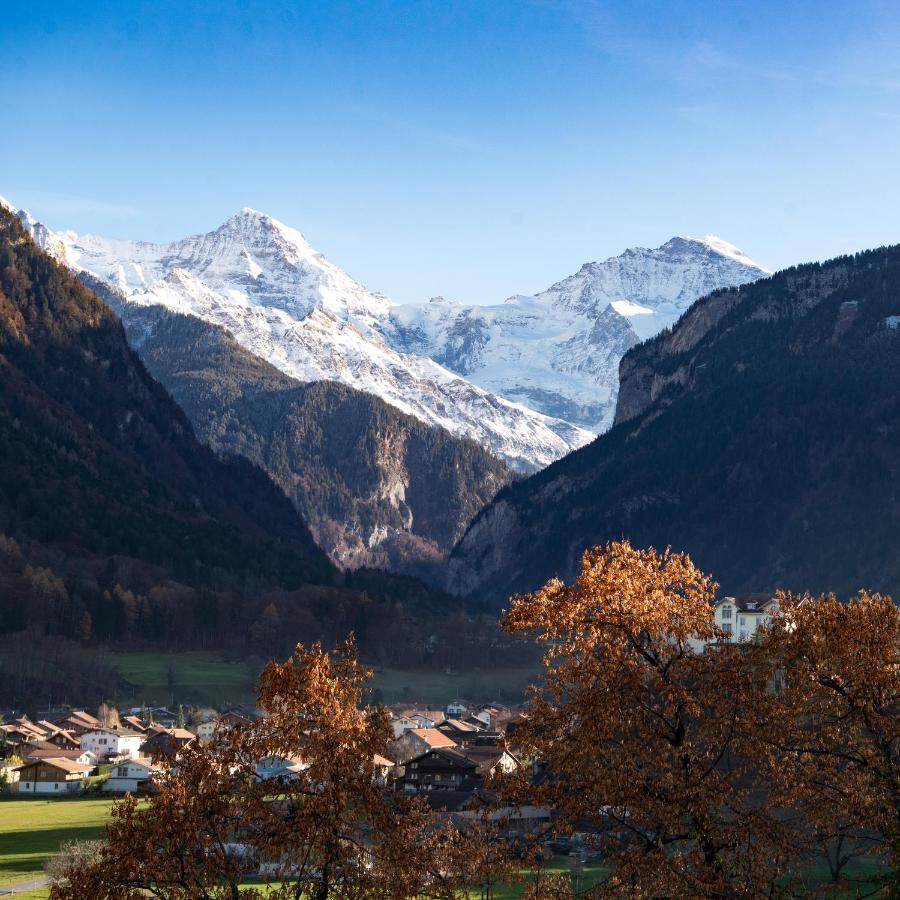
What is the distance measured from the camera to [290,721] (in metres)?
36.8

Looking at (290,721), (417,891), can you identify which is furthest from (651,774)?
(290,721)

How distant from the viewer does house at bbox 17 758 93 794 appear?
155000 mm

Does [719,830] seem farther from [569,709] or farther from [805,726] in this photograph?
[805,726]

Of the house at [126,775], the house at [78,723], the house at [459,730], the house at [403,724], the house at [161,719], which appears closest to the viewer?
the house at [126,775]

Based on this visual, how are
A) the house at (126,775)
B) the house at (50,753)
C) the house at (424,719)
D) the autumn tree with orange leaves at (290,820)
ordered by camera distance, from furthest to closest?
1. the house at (424,719)
2. the house at (50,753)
3. the house at (126,775)
4. the autumn tree with orange leaves at (290,820)

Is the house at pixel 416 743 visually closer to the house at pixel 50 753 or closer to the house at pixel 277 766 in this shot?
the house at pixel 277 766

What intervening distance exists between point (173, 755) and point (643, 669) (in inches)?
460

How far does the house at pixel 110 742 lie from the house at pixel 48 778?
13.6m

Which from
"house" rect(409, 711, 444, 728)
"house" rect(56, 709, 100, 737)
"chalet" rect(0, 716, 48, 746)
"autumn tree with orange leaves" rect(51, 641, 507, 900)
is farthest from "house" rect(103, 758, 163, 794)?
"autumn tree with orange leaves" rect(51, 641, 507, 900)

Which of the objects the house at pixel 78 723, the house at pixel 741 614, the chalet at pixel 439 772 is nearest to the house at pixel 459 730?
the chalet at pixel 439 772

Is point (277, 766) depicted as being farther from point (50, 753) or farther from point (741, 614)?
point (741, 614)

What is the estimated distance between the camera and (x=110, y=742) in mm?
173625

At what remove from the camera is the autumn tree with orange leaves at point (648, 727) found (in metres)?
35.3

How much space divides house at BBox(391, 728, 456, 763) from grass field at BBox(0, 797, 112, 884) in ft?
96.7
